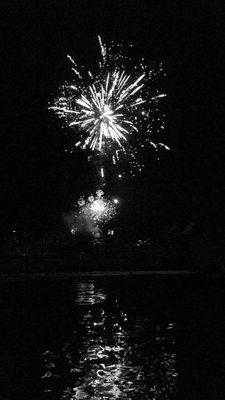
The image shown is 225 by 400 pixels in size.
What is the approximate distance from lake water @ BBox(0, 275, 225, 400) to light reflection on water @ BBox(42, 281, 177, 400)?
0.01 metres

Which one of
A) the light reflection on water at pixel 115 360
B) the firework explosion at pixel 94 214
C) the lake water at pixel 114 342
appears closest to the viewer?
the light reflection on water at pixel 115 360

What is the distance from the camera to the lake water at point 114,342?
8.13m

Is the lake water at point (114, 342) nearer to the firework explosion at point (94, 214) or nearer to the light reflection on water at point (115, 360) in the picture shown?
the light reflection on water at point (115, 360)

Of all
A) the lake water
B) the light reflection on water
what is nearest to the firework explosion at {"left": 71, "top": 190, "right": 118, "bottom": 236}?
the lake water

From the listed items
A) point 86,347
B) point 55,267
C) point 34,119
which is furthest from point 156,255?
point 86,347

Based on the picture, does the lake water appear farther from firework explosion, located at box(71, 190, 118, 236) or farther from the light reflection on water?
firework explosion, located at box(71, 190, 118, 236)

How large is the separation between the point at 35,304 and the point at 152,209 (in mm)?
30550

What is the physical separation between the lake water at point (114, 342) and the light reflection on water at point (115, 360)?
1cm

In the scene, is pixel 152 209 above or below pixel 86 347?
above

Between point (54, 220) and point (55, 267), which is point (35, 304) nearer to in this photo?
point (55, 267)

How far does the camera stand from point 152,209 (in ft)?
152

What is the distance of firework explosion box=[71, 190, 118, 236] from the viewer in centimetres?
5065

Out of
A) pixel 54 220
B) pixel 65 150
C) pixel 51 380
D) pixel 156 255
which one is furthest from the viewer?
pixel 65 150

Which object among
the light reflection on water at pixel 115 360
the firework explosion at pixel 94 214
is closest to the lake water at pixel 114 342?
the light reflection on water at pixel 115 360
